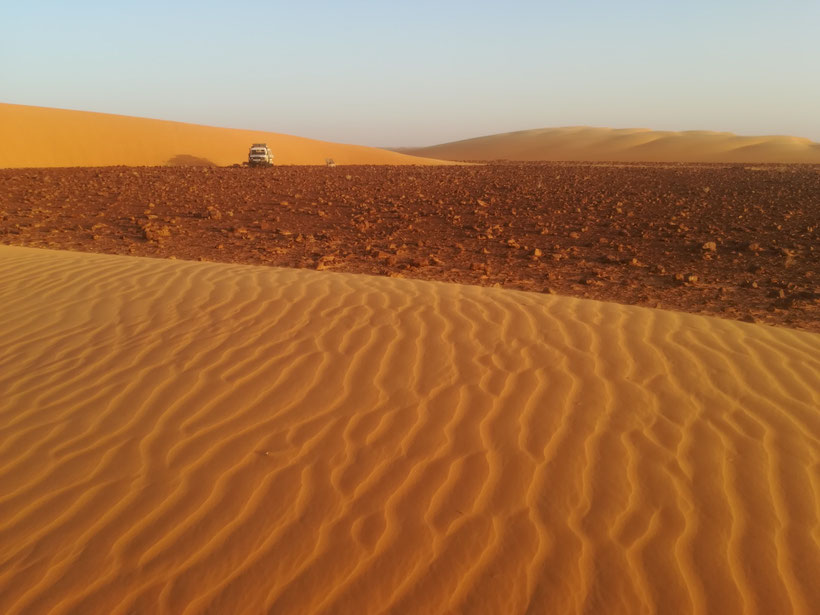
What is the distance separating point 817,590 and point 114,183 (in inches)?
791

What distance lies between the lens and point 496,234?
10.6 metres

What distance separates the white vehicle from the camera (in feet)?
104

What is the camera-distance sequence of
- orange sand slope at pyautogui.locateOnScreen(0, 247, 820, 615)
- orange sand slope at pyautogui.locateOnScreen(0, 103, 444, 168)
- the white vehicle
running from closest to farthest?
orange sand slope at pyautogui.locateOnScreen(0, 247, 820, 615) < the white vehicle < orange sand slope at pyautogui.locateOnScreen(0, 103, 444, 168)

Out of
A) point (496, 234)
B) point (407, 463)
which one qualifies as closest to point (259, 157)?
point (496, 234)

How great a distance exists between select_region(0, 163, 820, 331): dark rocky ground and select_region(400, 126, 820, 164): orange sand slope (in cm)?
4565

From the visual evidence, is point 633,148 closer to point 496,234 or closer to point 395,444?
point 496,234

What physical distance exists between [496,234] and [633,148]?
6831 centimetres

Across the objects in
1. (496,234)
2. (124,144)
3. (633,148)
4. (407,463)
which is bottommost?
(633,148)

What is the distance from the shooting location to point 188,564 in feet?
7.23

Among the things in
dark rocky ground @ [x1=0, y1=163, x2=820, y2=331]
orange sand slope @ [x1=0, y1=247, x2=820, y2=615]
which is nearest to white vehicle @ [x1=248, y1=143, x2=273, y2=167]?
dark rocky ground @ [x1=0, y1=163, x2=820, y2=331]

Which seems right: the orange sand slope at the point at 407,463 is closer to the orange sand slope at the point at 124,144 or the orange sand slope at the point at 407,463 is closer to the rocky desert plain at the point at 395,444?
the rocky desert plain at the point at 395,444

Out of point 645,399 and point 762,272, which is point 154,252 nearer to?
point 645,399

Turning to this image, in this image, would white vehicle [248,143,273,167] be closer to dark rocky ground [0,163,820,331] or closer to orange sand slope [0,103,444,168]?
orange sand slope [0,103,444,168]

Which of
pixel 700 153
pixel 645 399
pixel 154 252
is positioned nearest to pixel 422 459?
pixel 645 399
